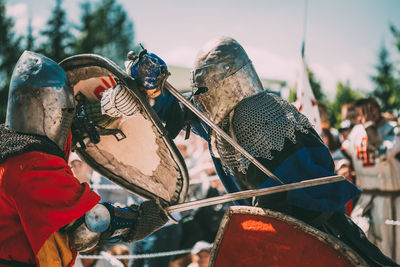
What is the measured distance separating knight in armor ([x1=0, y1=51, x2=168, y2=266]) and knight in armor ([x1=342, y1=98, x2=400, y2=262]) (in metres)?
3.12

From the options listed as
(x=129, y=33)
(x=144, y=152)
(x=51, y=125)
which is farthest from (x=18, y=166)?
(x=129, y=33)

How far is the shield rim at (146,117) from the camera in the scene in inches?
75.9

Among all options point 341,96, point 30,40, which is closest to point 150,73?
point 30,40

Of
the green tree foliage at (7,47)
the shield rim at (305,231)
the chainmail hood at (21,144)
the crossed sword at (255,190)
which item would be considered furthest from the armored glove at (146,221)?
the green tree foliage at (7,47)

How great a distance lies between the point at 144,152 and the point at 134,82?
676mm

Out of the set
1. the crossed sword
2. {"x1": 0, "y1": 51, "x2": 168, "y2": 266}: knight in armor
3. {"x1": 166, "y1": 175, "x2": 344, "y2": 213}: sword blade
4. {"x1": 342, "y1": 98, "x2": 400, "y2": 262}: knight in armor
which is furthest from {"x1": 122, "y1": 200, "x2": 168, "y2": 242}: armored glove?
{"x1": 342, "y1": 98, "x2": 400, "y2": 262}: knight in armor

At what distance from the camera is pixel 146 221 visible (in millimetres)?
1995

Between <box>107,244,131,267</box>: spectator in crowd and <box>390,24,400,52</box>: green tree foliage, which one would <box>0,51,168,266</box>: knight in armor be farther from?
<box>390,24,400,52</box>: green tree foliage

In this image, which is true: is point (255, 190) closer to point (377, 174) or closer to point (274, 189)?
point (274, 189)

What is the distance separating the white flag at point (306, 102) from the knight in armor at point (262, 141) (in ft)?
5.63

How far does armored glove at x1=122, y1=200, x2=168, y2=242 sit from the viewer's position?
6.49 feet

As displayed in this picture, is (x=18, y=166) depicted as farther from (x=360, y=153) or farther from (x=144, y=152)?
(x=360, y=153)

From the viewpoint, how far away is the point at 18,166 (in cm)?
159

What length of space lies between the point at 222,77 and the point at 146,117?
489 millimetres
